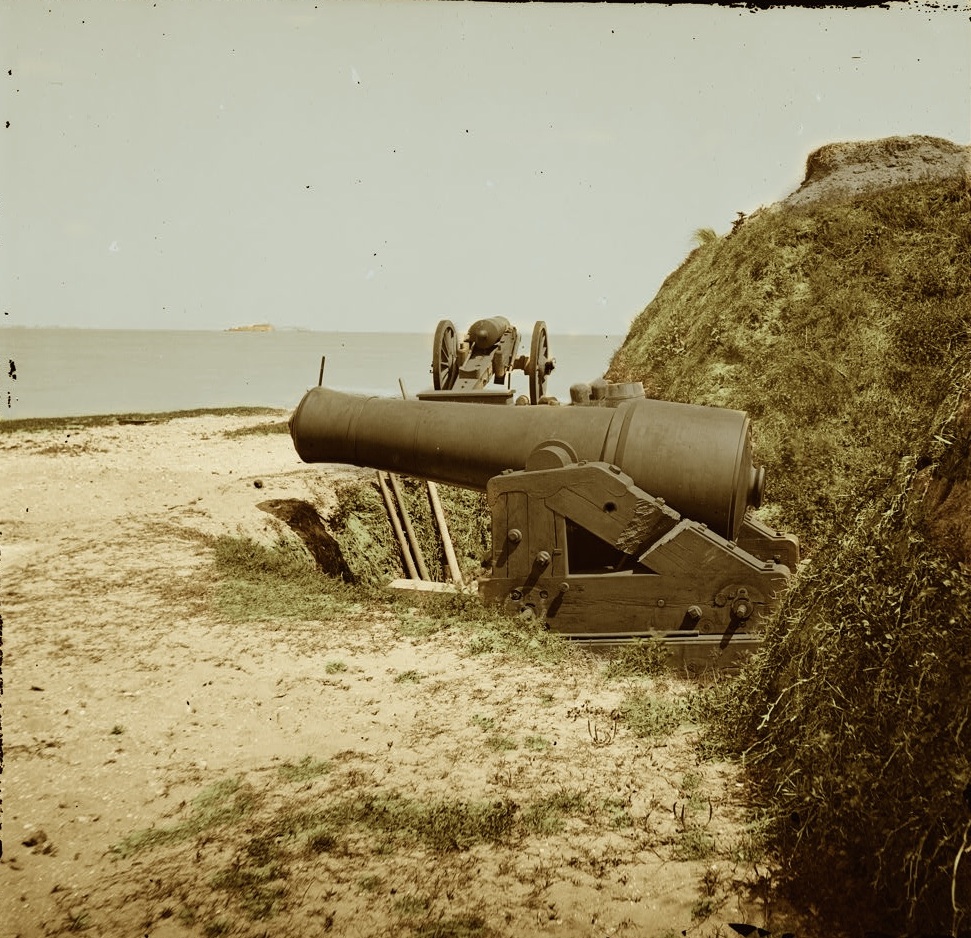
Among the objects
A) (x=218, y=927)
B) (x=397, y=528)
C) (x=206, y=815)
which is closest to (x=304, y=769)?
(x=206, y=815)

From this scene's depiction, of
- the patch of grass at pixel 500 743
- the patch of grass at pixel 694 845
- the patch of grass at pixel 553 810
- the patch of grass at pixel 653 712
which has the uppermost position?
the patch of grass at pixel 653 712

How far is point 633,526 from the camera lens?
5.17 meters

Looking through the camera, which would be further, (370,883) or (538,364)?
(538,364)

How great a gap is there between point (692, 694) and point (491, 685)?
1269mm

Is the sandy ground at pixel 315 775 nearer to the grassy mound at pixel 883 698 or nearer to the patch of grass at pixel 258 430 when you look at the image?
the grassy mound at pixel 883 698

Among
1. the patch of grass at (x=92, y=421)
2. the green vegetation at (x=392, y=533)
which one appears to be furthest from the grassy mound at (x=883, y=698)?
the patch of grass at (x=92, y=421)

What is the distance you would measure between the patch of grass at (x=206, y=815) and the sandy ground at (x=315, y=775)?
20 millimetres

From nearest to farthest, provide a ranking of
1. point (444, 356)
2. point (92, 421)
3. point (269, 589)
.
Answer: point (269, 589)
point (444, 356)
point (92, 421)

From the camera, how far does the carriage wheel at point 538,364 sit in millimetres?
10344

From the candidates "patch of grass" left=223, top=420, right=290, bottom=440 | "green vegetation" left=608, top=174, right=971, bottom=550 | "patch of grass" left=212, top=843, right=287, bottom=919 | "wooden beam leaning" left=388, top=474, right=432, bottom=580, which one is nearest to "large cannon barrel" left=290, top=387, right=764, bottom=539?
"wooden beam leaning" left=388, top=474, right=432, bottom=580

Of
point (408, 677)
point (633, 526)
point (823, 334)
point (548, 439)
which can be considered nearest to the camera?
point (408, 677)

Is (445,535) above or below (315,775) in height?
above

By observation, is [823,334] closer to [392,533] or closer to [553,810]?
[392,533]

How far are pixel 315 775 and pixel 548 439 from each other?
296cm
